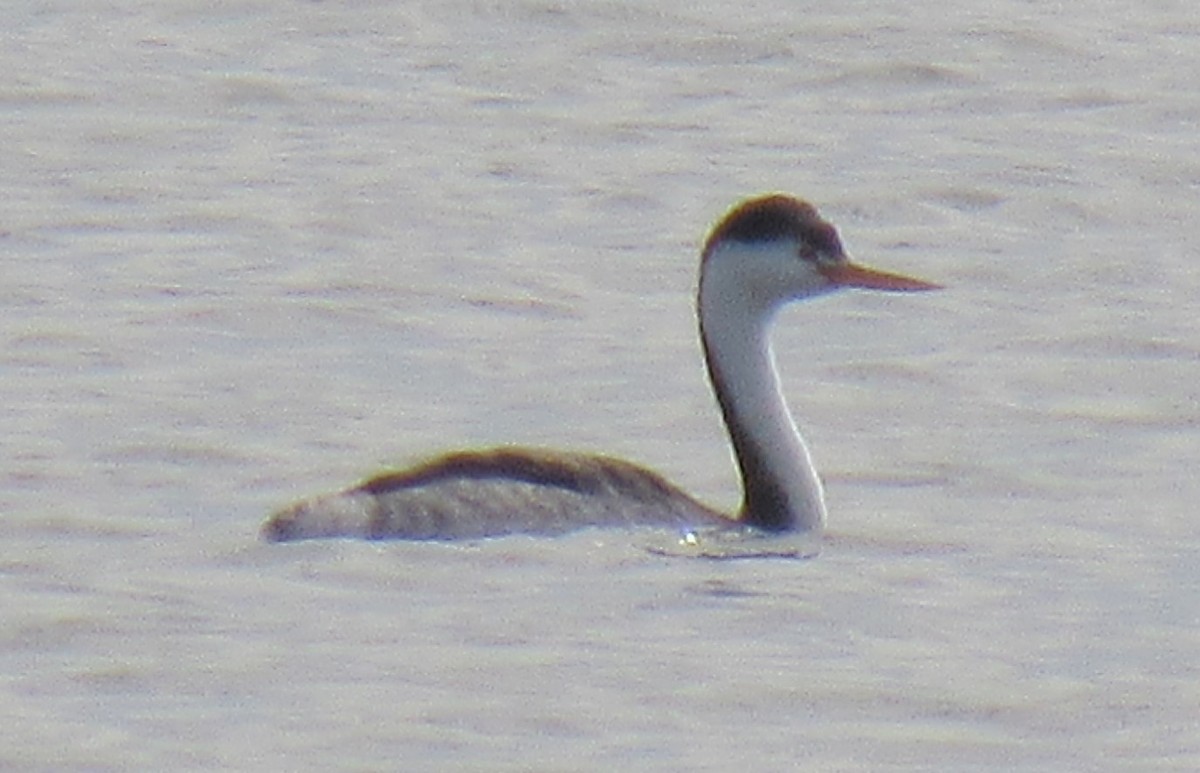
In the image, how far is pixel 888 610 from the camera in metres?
11.7

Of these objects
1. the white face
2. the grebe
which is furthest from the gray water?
the white face

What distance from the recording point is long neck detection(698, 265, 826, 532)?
495 inches

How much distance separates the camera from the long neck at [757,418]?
1257 centimetres

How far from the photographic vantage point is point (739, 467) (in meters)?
12.8

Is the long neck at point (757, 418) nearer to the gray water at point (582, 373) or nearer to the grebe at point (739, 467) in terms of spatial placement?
the grebe at point (739, 467)

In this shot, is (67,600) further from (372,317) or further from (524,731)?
(372,317)

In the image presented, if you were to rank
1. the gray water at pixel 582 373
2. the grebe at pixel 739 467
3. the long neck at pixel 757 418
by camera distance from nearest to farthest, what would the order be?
the gray water at pixel 582 373, the grebe at pixel 739 467, the long neck at pixel 757 418

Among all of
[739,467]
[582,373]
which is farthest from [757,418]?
[582,373]

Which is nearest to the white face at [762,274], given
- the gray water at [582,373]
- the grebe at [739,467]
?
the grebe at [739,467]

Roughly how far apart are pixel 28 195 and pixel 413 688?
8.56 m

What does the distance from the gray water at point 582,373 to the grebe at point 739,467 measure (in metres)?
0.10

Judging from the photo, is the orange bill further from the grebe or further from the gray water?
the gray water

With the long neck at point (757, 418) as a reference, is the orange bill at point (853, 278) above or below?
above

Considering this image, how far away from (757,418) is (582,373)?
2.50 m
